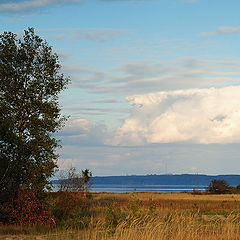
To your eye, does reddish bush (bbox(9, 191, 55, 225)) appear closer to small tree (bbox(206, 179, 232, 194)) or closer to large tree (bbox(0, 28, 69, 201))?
large tree (bbox(0, 28, 69, 201))

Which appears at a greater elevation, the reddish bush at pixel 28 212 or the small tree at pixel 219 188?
the small tree at pixel 219 188

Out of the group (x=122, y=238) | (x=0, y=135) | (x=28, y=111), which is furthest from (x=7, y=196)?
(x=122, y=238)

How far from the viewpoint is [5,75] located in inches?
1145

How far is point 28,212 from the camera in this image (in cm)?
2603

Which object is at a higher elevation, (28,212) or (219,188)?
(219,188)

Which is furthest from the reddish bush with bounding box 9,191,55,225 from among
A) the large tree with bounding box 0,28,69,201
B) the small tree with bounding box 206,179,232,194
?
the small tree with bounding box 206,179,232,194

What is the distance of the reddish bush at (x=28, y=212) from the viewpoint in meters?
25.7

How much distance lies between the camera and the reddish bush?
84.4 ft

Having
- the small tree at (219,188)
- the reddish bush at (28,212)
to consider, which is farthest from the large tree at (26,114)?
the small tree at (219,188)

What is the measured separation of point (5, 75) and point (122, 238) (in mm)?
18245

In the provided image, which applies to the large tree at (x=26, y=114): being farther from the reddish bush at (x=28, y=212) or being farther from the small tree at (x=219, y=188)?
the small tree at (x=219, y=188)

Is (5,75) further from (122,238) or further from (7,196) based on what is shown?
(122,238)

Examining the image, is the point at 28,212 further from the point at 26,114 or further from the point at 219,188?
the point at 219,188

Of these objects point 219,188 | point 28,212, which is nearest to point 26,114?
point 28,212
